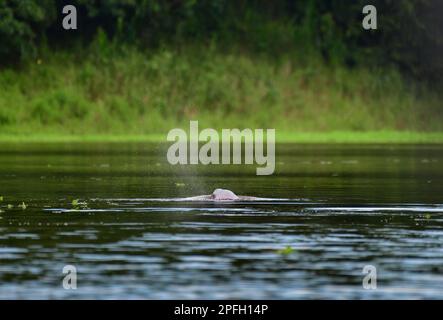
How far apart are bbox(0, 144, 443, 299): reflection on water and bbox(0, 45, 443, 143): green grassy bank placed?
94.0 feet

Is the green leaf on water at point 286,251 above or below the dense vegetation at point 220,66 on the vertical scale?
below

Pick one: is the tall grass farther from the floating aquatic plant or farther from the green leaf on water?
the green leaf on water

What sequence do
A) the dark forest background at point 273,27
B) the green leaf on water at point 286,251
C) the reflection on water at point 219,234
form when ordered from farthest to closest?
1. the dark forest background at point 273,27
2. the green leaf on water at point 286,251
3. the reflection on water at point 219,234

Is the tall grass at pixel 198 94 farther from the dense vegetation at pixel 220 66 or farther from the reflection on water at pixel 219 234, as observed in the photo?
the reflection on water at pixel 219 234

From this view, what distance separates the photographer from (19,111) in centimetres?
7031

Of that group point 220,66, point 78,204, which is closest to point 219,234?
point 78,204

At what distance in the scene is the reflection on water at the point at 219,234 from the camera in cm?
1794

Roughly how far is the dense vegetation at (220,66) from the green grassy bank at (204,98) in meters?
0.08

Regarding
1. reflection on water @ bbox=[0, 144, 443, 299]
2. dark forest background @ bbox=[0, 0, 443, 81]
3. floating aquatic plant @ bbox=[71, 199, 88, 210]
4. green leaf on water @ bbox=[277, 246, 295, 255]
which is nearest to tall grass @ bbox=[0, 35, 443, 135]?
dark forest background @ bbox=[0, 0, 443, 81]

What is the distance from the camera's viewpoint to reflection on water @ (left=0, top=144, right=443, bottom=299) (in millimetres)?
17938

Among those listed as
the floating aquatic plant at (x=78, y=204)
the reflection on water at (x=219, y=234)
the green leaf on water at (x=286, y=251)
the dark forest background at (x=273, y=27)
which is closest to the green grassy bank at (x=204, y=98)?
the dark forest background at (x=273, y=27)
